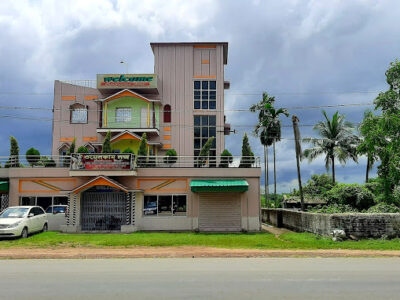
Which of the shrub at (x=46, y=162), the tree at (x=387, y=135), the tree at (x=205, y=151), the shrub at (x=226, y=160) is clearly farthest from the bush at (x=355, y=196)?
the shrub at (x=46, y=162)

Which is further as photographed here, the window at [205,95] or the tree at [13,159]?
the window at [205,95]

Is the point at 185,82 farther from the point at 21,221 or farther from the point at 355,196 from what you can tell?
the point at 21,221

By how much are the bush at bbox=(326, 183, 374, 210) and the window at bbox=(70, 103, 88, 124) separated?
21893 millimetres

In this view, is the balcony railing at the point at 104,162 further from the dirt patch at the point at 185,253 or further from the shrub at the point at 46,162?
the dirt patch at the point at 185,253

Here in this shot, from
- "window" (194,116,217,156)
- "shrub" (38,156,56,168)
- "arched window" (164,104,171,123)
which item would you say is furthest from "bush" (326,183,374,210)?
"shrub" (38,156,56,168)

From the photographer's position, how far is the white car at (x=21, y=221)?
19.4m

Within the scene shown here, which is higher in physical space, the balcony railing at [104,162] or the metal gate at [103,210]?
the balcony railing at [104,162]

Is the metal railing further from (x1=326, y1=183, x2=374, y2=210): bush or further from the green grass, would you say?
Answer: (x1=326, y1=183, x2=374, y2=210): bush

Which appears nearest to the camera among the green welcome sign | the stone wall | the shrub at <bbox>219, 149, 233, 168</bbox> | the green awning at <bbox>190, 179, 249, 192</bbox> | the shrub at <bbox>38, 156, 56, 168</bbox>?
the stone wall

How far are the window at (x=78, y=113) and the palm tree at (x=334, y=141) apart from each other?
22284 mm

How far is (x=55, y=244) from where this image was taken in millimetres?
18281

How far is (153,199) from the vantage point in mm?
24922

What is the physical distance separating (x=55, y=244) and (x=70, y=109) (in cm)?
1952

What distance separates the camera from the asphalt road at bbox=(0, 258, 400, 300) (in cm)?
791
